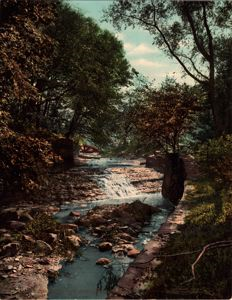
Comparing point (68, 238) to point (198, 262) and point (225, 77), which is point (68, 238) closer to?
point (198, 262)

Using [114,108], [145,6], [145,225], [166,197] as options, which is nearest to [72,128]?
[114,108]

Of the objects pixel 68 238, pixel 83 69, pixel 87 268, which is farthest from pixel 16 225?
pixel 83 69

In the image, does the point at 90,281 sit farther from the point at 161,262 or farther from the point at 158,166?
the point at 158,166

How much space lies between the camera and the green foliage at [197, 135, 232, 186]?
12125 mm

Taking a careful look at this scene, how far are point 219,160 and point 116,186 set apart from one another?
31.3 ft

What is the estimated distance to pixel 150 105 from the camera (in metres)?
15.7

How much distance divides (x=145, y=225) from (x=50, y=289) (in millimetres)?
5731

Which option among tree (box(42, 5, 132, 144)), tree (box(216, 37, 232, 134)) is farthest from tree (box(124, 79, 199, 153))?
tree (box(42, 5, 132, 144))

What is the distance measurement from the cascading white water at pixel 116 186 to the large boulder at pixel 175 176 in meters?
3.78

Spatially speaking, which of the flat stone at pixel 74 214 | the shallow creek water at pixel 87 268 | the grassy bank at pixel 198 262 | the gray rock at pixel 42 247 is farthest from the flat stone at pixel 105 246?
the flat stone at pixel 74 214

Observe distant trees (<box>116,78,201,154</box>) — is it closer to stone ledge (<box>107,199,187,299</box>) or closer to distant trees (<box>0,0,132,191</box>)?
distant trees (<box>0,0,132,191</box>)

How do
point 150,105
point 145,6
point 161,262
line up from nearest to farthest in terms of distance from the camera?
1. point 161,262
2. point 150,105
3. point 145,6

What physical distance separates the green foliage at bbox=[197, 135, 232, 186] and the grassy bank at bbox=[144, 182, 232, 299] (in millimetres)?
2400

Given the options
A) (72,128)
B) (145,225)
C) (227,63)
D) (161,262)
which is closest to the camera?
(161,262)
